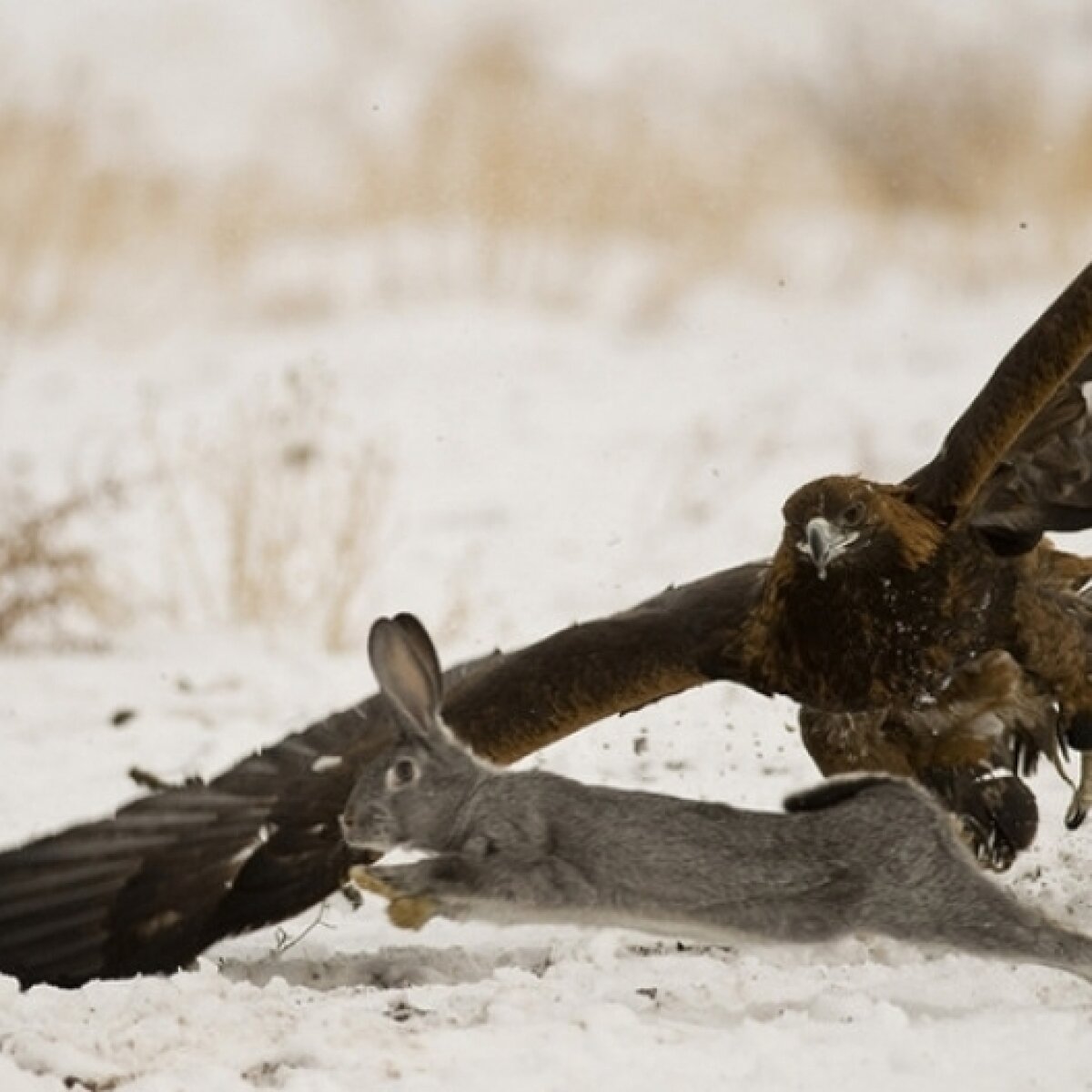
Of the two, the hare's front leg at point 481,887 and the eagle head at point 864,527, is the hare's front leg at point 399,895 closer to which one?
the hare's front leg at point 481,887

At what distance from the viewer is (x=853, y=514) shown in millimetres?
6266

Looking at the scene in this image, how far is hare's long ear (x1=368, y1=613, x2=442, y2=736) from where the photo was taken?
553cm

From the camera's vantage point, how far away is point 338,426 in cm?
1349

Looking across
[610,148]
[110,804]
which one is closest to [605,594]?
[110,804]

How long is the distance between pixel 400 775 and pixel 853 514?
4.42 ft

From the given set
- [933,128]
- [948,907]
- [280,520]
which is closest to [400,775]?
[948,907]

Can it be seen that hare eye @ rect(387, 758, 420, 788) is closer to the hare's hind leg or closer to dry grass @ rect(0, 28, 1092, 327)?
the hare's hind leg

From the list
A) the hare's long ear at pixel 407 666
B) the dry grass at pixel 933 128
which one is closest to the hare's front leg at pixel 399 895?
the hare's long ear at pixel 407 666

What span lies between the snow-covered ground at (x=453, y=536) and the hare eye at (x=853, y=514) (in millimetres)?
978

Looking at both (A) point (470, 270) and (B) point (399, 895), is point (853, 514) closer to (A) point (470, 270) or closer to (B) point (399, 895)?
(B) point (399, 895)

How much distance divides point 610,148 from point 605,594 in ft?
25.6

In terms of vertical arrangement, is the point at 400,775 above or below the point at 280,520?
below

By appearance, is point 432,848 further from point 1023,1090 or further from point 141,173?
point 141,173

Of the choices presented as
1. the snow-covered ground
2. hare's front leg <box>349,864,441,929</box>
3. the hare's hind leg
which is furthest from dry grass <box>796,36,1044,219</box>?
hare's front leg <box>349,864,441,929</box>
